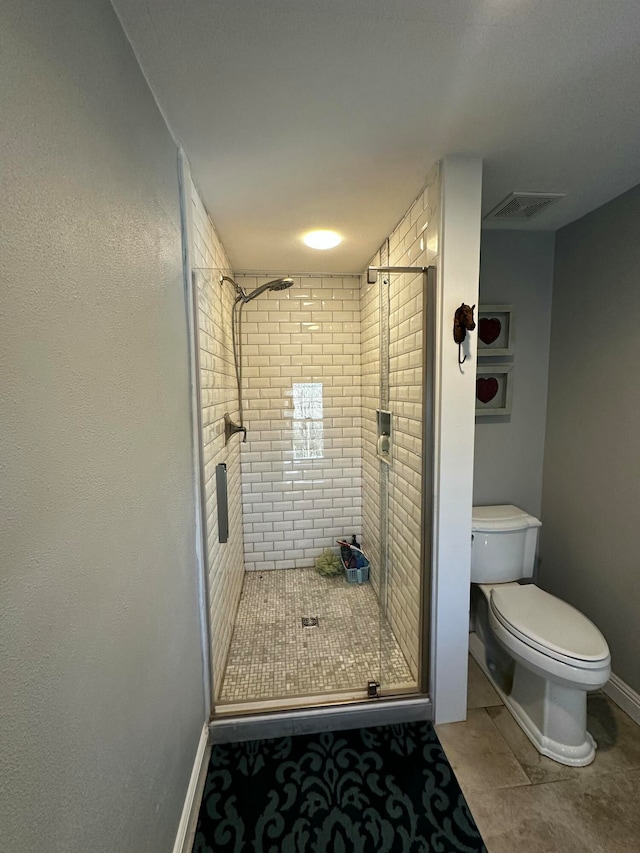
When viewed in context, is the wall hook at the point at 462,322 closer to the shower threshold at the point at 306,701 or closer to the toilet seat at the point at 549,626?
the toilet seat at the point at 549,626

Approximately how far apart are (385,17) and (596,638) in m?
2.14

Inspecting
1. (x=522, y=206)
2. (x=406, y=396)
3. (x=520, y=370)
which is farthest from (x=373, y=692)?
(x=522, y=206)

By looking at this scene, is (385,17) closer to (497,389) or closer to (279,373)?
(497,389)

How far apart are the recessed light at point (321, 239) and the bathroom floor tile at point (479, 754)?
8.02ft

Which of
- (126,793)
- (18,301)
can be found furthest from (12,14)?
(126,793)

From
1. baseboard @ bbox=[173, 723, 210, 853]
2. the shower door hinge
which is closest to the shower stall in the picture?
the shower door hinge

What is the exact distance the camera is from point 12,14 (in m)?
0.54

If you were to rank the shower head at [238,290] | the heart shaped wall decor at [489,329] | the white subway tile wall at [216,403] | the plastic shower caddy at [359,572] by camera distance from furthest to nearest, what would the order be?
the plastic shower caddy at [359,572]
the shower head at [238,290]
the heart shaped wall decor at [489,329]
the white subway tile wall at [216,403]

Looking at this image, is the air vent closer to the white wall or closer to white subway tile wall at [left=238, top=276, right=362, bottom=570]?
the white wall

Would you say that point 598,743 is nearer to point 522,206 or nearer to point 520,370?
point 520,370

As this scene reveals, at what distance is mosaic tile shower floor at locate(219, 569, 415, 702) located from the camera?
182 cm

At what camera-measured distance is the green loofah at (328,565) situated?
9.11 feet

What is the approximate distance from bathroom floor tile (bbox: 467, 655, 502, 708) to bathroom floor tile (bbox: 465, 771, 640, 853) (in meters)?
0.38

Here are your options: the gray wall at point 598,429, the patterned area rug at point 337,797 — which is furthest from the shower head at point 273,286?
the patterned area rug at point 337,797
